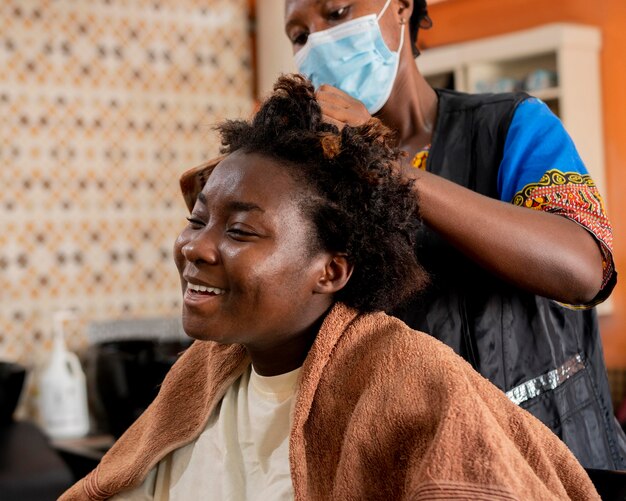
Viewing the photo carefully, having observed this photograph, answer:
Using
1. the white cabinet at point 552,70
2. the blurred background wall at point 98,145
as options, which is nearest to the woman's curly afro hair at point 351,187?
the blurred background wall at point 98,145

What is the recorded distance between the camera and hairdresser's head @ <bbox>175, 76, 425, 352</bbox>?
1248 mm

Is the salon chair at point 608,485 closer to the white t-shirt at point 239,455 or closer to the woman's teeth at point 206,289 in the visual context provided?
the white t-shirt at point 239,455

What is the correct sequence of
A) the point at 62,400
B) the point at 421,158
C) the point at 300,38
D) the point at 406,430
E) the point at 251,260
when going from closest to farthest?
the point at 406,430 < the point at 251,260 < the point at 421,158 < the point at 300,38 < the point at 62,400

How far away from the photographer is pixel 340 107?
53.4 inches

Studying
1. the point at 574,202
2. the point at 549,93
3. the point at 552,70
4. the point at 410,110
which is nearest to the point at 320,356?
the point at 574,202

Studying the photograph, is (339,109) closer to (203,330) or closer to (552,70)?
(203,330)

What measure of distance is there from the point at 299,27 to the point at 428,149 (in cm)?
33

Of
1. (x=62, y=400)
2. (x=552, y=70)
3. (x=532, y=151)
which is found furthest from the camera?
(x=552, y=70)

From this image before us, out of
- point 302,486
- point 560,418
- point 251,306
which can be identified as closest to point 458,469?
point 302,486

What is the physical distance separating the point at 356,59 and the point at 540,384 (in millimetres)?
658

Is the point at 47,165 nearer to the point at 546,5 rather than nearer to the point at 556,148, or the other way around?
the point at 546,5

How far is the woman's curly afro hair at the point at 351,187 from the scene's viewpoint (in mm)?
1280

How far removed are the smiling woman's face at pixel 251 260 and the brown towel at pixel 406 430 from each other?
7 cm

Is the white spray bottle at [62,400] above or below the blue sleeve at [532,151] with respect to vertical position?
below
